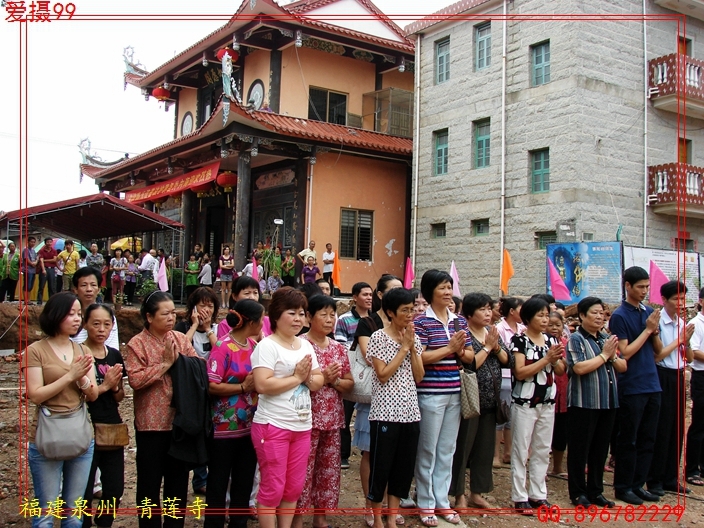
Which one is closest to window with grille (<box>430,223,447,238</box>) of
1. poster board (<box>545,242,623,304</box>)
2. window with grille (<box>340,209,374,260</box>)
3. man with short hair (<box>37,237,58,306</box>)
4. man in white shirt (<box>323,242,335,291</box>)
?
window with grille (<box>340,209,374,260</box>)

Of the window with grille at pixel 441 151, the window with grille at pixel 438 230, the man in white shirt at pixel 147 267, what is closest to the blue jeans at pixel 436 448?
the man in white shirt at pixel 147 267

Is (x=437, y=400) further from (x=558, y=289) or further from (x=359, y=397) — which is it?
(x=558, y=289)

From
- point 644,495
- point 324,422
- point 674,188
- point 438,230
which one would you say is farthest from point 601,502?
point 438,230

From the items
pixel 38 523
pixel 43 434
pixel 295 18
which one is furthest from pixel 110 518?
pixel 295 18

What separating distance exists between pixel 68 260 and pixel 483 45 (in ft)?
36.3

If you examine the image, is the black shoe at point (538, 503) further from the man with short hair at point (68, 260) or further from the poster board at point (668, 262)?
the man with short hair at point (68, 260)

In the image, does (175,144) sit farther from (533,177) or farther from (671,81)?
(671,81)

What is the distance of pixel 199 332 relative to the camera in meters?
5.00

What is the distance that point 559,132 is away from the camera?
14.0m

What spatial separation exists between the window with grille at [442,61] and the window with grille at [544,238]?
204 inches

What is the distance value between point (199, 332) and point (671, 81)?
45.1 ft

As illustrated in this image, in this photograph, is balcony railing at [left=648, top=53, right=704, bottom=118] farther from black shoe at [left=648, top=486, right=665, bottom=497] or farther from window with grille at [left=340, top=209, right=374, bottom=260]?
black shoe at [left=648, top=486, right=665, bottom=497]

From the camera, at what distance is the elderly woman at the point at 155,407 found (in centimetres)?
379

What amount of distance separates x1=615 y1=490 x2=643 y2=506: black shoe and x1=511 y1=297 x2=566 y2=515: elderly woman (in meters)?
0.77
